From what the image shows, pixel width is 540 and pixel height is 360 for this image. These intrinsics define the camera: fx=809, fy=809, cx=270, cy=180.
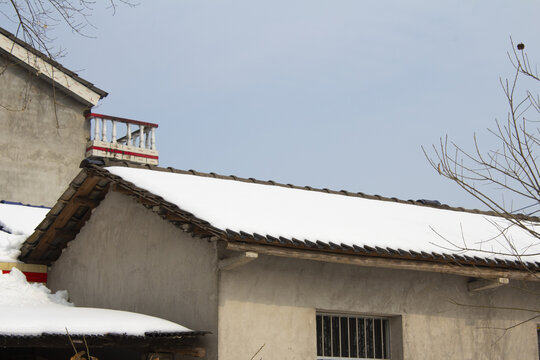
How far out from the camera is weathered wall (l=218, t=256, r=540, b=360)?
9.72 m

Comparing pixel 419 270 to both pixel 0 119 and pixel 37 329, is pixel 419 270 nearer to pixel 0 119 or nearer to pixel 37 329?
pixel 37 329

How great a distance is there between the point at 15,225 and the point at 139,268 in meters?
5.16

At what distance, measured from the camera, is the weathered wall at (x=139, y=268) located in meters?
9.96

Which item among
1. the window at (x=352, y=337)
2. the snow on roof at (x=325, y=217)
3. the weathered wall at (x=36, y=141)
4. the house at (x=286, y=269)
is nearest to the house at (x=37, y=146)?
the weathered wall at (x=36, y=141)

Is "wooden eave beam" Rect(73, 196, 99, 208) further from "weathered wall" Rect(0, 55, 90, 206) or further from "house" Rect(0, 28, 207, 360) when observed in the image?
"weathered wall" Rect(0, 55, 90, 206)

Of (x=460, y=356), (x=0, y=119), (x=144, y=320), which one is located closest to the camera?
(x=144, y=320)

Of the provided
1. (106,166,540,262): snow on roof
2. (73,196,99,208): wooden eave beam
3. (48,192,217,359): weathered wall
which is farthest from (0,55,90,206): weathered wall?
(106,166,540,262): snow on roof

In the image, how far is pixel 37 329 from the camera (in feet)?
28.9

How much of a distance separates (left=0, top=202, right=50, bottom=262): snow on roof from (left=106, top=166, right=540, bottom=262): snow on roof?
11.3 ft

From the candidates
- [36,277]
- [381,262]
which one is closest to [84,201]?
[36,277]

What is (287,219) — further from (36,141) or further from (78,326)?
(36,141)

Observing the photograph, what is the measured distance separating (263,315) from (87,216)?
440cm

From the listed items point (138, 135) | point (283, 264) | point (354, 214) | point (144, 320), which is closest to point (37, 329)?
point (144, 320)

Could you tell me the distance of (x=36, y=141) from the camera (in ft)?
71.3
